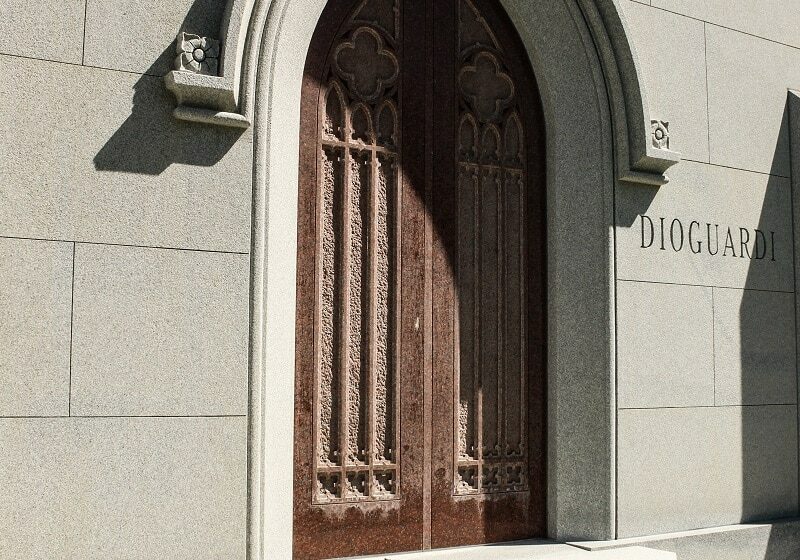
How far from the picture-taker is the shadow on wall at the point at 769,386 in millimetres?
7645

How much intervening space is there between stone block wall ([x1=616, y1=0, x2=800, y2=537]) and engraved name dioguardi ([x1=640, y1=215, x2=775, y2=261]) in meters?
0.01

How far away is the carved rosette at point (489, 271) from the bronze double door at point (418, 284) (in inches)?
0.5

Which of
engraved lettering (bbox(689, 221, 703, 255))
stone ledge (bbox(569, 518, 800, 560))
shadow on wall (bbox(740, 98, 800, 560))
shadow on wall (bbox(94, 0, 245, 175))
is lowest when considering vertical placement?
stone ledge (bbox(569, 518, 800, 560))

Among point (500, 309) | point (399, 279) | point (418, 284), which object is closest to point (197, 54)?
point (399, 279)

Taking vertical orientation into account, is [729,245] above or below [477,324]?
Result: above

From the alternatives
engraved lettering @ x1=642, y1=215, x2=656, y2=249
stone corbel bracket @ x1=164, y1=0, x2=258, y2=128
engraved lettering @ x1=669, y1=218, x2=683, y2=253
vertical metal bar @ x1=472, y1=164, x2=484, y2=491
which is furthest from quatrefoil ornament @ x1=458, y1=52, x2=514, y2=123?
stone corbel bracket @ x1=164, y1=0, x2=258, y2=128

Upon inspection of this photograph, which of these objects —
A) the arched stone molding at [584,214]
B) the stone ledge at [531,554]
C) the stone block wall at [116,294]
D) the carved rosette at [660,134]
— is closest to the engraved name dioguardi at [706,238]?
the arched stone molding at [584,214]

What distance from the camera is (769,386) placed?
7859mm

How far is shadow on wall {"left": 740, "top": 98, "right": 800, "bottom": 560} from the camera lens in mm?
7645

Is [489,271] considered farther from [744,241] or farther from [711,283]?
[744,241]

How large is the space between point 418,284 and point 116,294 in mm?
2289

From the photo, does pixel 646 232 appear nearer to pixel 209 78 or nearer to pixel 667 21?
pixel 667 21

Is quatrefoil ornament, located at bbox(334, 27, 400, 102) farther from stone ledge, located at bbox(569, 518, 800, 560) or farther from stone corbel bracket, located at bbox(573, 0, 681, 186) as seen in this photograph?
stone ledge, located at bbox(569, 518, 800, 560)

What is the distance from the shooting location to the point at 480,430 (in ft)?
22.2
